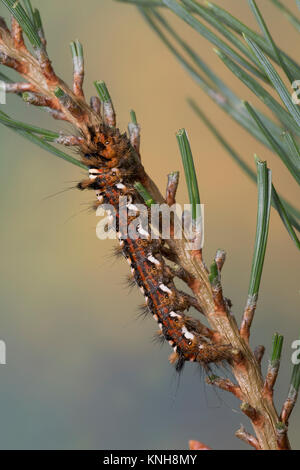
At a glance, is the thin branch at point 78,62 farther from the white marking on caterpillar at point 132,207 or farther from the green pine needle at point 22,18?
the white marking on caterpillar at point 132,207

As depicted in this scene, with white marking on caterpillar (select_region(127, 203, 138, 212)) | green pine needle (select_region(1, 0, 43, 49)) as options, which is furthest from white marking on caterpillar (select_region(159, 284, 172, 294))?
green pine needle (select_region(1, 0, 43, 49))

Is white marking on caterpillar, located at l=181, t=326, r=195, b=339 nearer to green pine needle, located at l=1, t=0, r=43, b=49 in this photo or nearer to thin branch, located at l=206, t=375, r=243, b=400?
thin branch, located at l=206, t=375, r=243, b=400

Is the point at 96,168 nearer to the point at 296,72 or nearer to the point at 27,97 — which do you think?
the point at 27,97

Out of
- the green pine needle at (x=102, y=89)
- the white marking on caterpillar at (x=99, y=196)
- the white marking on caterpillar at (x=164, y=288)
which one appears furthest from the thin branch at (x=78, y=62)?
the white marking on caterpillar at (x=164, y=288)

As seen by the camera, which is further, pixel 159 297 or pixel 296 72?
pixel 159 297

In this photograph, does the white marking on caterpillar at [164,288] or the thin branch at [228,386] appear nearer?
the thin branch at [228,386]

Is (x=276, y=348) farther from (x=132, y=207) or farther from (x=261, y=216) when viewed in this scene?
(x=132, y=207)
